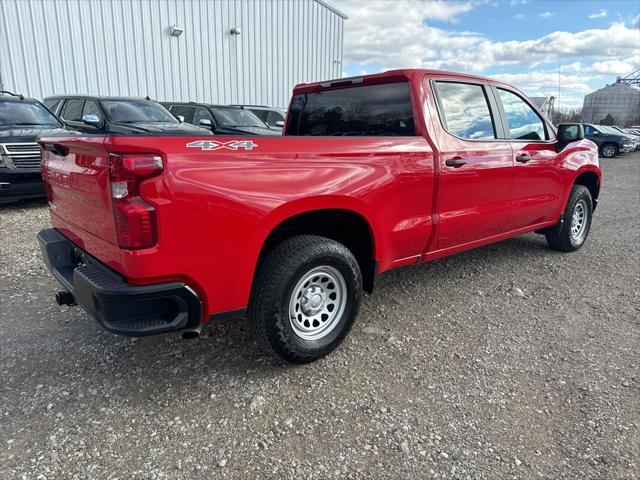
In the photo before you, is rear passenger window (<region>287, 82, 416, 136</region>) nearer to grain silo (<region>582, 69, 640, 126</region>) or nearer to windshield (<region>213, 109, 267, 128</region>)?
windshield (<region>213, 109, 267, 128</region>)

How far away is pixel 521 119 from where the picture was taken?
4.36 meters

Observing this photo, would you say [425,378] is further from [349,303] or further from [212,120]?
[212,120]

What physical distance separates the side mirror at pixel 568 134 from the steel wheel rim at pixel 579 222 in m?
0.91

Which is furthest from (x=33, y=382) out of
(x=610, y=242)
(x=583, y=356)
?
(x=610, y=242)

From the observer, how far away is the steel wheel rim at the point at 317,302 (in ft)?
9.18

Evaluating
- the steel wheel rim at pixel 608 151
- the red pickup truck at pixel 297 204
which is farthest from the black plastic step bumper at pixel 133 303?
the steel wheel rim at pixel 608 151

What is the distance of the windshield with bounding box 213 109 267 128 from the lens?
10.9 m

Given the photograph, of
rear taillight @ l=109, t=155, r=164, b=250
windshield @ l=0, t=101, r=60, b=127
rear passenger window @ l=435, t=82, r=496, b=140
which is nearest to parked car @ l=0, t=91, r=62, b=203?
windshield @ l=0, t=101, r=60, b=127

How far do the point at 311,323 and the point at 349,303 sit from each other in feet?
0.94

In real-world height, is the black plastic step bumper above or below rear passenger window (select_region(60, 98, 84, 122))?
below

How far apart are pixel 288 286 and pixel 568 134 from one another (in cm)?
357

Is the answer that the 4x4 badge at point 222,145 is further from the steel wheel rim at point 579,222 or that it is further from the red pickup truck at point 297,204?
the steel wheel rim at point 579,222

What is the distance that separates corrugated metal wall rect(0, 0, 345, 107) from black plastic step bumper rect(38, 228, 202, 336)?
11.8m

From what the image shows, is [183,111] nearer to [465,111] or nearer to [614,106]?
[465,111]
